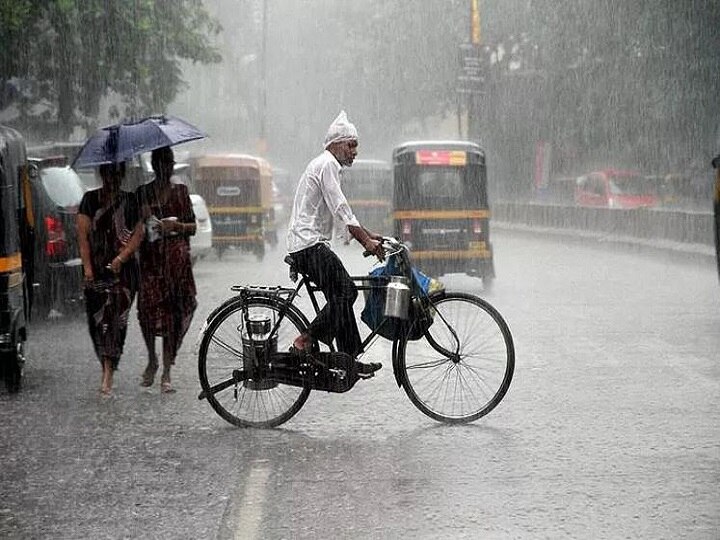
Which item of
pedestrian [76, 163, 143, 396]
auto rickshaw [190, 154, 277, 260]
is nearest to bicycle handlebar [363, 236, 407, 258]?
pedestrian [76, 163, 143, 396]

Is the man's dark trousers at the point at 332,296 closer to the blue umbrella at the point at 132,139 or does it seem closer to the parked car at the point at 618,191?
the blue umbrella at the point at 132,139

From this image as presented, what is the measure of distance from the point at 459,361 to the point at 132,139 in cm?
273

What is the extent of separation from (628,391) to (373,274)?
238 cm

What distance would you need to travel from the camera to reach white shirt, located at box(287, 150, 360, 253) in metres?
7.90

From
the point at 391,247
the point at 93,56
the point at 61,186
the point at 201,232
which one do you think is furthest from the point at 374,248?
the point at 93,56

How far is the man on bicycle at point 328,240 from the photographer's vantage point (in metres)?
7.93

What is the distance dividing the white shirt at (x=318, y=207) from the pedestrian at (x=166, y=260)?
1.48 meters

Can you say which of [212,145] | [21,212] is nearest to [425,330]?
[21,212]

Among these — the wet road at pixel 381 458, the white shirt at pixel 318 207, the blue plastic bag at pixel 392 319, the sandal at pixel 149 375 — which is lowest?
the wet road at pixel 381 458

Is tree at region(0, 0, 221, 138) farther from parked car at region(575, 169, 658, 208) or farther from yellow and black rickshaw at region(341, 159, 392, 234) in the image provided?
parked car at region(575, 169, 658, 208)

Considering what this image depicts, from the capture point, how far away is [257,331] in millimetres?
8188

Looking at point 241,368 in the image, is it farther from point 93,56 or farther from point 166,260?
point 93,56

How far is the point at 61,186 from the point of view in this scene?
14141 millimetres

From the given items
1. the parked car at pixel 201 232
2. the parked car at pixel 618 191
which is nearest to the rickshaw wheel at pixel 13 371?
the parked car at pixel 201 232
